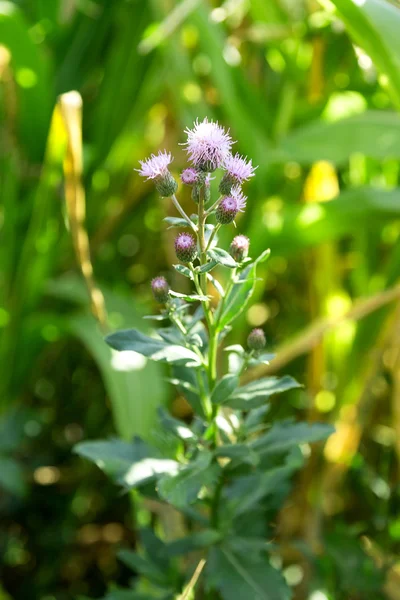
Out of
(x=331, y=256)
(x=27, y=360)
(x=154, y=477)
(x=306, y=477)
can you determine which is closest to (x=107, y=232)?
(x=27, y=360)

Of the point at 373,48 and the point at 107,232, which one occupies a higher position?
the point at 373,48

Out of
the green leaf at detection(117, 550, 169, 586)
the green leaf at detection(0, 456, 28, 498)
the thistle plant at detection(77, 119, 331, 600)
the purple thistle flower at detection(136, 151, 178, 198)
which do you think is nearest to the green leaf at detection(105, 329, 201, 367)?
the thistle plant at detection(77, 119, 331, 600)

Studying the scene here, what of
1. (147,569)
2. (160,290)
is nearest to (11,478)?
(147,569)

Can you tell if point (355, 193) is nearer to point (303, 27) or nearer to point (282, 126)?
point (282, 126)

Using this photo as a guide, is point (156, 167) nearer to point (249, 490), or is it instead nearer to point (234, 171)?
point (234, 171)

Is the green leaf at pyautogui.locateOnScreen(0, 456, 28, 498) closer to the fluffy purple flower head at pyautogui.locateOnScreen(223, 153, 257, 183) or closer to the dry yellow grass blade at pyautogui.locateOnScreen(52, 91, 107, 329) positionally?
the dry yellow grass blade at pyautogui.locateOnScreen(52, 91, 107, 329)

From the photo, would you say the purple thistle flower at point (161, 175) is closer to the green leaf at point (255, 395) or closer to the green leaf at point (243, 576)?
the green leaf at point (255, 395)

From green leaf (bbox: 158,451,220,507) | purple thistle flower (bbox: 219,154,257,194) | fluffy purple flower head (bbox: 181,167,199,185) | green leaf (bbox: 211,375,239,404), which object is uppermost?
fluffy purple flower head (bbox: 181,167,199,185)

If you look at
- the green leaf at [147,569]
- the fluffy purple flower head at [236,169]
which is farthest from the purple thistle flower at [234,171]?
the green leaf at [147,569]
